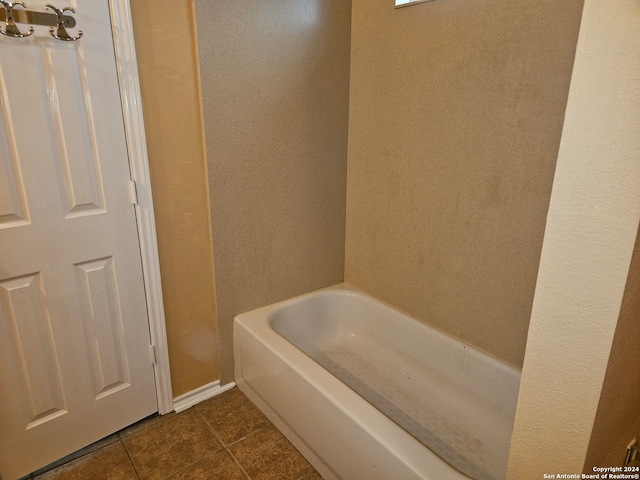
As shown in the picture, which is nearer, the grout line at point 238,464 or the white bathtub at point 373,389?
the white bathtub at point 373,389

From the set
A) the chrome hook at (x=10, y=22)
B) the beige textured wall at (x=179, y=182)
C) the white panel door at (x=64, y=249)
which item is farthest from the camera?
the beige textured wall at (x=179, y=182)

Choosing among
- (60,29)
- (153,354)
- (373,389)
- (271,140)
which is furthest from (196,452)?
(60,29)

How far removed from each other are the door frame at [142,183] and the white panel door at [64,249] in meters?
0.03

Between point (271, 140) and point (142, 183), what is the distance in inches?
25.6

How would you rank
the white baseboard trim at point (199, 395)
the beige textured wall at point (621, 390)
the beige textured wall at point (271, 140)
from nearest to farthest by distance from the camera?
the beige textured wall at point (621, 390), the beige textured wall at point (271, 140), the white baseboard trim at point (199, 395)

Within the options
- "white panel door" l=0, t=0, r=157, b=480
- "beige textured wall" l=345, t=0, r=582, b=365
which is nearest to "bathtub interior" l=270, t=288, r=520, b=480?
"beige textured wall" l=345, t=0, r=582, b=365

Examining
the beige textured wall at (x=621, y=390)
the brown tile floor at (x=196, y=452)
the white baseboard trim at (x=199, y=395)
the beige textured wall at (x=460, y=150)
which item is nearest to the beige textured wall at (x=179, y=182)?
the white baseboard trim at (x=199, y=395)

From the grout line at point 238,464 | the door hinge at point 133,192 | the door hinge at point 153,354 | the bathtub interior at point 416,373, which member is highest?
the door hinge at point 133,192

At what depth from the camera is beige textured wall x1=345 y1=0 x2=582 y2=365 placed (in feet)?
4.88

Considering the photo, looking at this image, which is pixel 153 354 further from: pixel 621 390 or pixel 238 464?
pixel 621 390

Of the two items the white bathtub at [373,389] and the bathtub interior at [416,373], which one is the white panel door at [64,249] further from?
the bathtub interior at [416,373]

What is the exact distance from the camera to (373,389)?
6.57 ft

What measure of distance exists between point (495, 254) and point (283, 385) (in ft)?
3.59

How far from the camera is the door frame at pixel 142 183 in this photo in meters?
1.49
